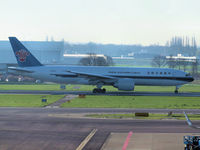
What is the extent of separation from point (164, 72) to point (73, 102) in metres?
20.8

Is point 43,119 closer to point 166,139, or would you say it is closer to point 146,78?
point 166,139

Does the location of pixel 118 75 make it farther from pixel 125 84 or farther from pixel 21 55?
pixel 21 55

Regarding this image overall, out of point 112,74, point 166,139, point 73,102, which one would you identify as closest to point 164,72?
point 112,74

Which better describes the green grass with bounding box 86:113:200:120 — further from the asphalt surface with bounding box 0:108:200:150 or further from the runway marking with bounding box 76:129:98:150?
the runway marking with bounding box 76:129:98:150

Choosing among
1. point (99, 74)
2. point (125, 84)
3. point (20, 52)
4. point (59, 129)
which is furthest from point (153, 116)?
point (20, 52)

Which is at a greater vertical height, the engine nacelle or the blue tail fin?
the blue tail fin

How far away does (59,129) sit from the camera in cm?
2983

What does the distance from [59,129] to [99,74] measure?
33.7m

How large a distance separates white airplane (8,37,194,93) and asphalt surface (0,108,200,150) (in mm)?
24296

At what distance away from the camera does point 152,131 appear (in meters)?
29.2

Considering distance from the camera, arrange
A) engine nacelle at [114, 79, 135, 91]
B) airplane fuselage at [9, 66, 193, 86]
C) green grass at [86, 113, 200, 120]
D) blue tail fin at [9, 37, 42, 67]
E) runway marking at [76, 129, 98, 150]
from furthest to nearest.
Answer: blue tail fin at [9, 37, 42, 67] → airplane fuselage at [9, 66, 193, 86] → engine nacelle at [114, 79, 135, 91] → green grass at [86, 113, 200, 120] → runway marking at [76, 129, 98, 150]

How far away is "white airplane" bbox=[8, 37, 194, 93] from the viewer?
62.1 metres

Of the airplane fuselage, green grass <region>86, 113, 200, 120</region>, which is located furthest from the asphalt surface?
the airplane fuselage

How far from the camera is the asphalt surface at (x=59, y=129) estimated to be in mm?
24864
